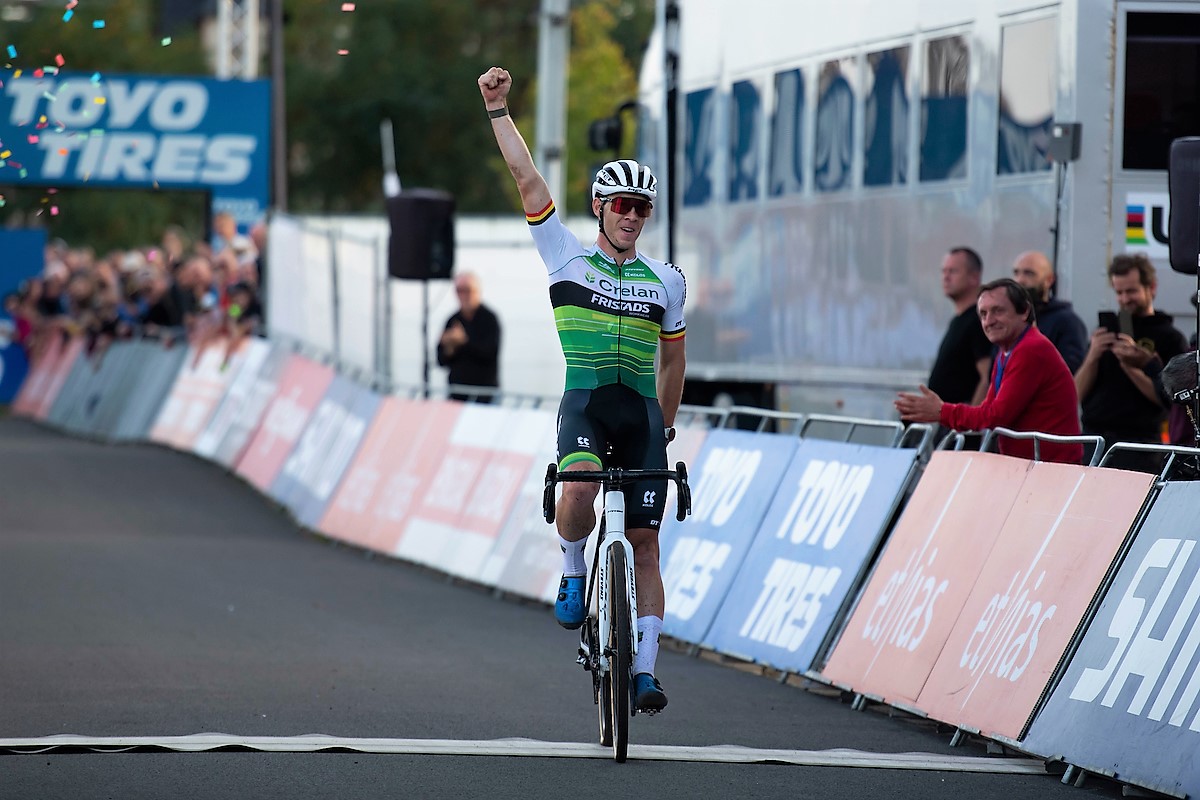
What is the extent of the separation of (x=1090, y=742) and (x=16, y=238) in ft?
117

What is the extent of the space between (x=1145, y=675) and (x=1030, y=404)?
2.68 metres

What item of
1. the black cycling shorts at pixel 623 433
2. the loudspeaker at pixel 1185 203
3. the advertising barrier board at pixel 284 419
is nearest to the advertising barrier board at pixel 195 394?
the advertising barrier board at pixel 284 419

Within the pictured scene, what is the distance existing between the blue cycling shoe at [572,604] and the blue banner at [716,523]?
3256 mm

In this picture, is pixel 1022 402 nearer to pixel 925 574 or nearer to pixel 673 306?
pixel 925 574

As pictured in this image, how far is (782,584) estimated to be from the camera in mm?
11594

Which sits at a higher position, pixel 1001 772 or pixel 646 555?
pixel 646 555

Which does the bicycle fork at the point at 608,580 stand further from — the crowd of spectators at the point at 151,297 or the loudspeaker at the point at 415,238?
the crowd of spectators at the point at 151,297

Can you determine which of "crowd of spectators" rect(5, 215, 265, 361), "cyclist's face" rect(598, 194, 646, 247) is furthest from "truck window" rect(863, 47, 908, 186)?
"crowd of spectators" rect(5, 215, 265, 361)

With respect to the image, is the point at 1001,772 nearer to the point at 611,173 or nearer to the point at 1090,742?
the point at 1090,742

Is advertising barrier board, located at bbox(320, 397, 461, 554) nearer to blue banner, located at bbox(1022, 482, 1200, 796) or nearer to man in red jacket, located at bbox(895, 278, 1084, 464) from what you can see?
man in red jacket, located at bbox(895, 278, 1084, 464)

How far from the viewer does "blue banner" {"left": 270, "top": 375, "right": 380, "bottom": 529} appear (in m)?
19.6

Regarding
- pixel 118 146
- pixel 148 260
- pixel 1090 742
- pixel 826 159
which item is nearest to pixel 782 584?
pixel 1090 742

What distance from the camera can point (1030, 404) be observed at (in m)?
10.5

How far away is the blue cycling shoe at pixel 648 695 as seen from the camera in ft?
27.2
